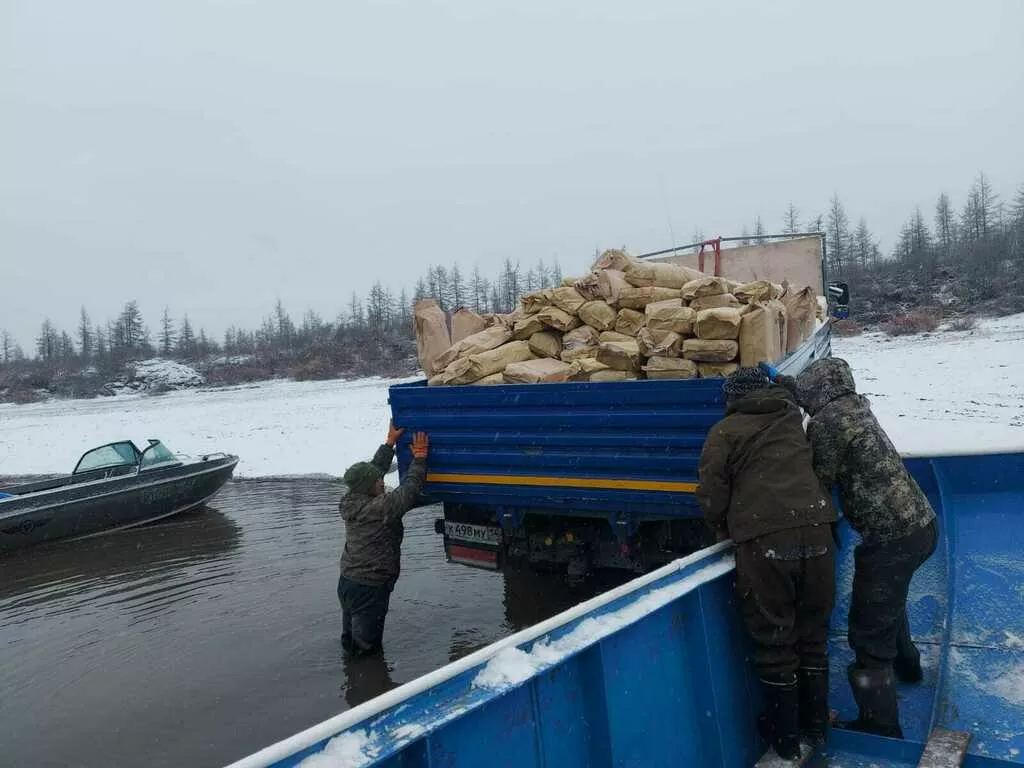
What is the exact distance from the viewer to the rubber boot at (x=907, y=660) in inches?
132

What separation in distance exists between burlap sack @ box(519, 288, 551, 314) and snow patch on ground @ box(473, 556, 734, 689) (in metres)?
2.76

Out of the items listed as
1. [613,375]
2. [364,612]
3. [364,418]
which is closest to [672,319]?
[613,375]

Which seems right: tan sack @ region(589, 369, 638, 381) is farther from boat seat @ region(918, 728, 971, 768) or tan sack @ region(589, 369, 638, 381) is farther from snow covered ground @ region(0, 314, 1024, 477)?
snow covered ground @ region(0, 314, 1024, 477)

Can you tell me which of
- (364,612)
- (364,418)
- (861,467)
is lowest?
(364,612)

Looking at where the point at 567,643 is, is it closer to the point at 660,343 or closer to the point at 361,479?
the point at 660,343

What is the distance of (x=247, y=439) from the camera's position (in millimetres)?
19312

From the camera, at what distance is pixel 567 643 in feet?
7.34

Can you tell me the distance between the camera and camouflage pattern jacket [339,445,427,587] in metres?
4.93

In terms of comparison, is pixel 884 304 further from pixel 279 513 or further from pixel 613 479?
pixel 613 479

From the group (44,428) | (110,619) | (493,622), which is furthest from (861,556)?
(44,428)

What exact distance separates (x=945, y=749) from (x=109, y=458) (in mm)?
12037

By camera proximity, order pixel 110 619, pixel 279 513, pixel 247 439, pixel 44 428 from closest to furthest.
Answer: pixel 110 619
pixel 279 513
pixel 247 439
pixel 44 428

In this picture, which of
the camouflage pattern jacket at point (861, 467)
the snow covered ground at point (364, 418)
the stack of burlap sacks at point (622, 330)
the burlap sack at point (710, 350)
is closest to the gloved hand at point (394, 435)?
the stack of burlap sacks at point (622, 330)

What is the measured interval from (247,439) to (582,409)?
17.1 m
